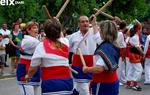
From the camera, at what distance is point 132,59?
37.7ft

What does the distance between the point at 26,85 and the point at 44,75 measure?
1.62m

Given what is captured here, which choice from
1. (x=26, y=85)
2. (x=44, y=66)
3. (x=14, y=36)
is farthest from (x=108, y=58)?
(x=14, y=36)

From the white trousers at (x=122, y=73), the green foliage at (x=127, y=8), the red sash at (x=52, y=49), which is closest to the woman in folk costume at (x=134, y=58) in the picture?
the white trousers at (x=122, y=73)

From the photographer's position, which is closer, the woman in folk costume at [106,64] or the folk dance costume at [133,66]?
the woman in folk costume at [106,64]

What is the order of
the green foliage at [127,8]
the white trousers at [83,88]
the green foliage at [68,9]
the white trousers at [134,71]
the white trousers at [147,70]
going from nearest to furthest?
1. the white trousers at [83,88]
2. the white trousers at [134,71]
3. the white trousers at [147,70]
4. the green foliage at [68,9]
5. the green foliage at [127,8]

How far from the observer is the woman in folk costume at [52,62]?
5.64m

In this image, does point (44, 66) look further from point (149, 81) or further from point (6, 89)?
point (149, 81)

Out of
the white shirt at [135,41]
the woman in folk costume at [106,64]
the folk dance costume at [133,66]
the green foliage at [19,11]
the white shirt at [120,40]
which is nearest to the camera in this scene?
the woman in folk costume at [106,64]

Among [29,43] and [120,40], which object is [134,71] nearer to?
[120,40]

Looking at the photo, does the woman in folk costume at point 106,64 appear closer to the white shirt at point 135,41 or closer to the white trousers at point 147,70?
the white shirt at point 135,41

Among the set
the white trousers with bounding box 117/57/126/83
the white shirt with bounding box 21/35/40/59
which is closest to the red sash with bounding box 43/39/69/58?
the white shirt with bounding box 21/35/40/59

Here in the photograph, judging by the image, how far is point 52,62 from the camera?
223 inches

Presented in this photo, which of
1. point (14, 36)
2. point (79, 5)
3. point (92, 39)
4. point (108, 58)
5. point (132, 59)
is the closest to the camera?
point (108, 58)

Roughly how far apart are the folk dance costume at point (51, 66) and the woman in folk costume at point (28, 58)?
1.40m
